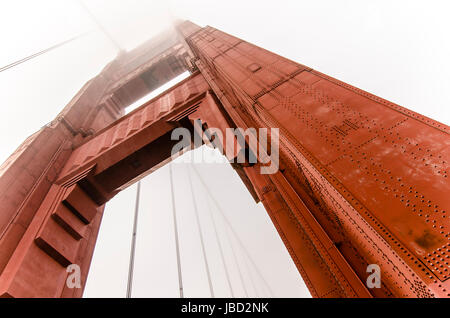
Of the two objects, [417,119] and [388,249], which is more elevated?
[417,119]

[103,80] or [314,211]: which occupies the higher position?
[103,80]

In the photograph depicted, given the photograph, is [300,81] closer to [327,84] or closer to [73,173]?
[327,84]

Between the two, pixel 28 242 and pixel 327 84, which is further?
pixel 28 242

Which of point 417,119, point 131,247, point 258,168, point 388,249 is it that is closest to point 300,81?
point 258,168

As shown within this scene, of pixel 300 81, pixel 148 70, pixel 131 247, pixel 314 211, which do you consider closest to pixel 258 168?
pixel 314 211

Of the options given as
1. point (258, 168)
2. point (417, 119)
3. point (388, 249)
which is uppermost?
point (417, 119)
